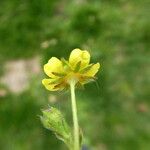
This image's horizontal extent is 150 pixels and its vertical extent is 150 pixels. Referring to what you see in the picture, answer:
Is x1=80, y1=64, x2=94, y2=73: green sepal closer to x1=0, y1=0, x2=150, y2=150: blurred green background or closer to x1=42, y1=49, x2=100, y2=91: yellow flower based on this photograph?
x1=42, y1=49, x2=100, y2=91: yellow flower

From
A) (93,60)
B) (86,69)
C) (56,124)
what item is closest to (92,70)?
(86,69)

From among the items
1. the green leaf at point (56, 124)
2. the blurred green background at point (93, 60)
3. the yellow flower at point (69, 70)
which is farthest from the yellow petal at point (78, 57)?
the blurred green background at point (93, 60)

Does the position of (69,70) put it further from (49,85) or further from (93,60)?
(93,60)

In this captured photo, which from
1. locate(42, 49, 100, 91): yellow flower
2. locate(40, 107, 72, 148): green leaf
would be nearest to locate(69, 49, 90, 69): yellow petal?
locate(42, 49, 100, 91): yellow flower

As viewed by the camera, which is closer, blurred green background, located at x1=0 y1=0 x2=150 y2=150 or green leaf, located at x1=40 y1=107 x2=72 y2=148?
green leaf, located at x1=40 y1=107 x2=72 y2=148

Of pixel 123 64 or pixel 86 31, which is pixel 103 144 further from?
pixel 86 31

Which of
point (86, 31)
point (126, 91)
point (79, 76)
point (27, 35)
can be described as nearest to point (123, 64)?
point (126, 91)

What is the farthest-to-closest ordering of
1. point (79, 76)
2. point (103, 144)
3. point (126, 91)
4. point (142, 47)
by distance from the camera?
point (142, 47), point (126, 91), point (103, 144), point (79, 76)
